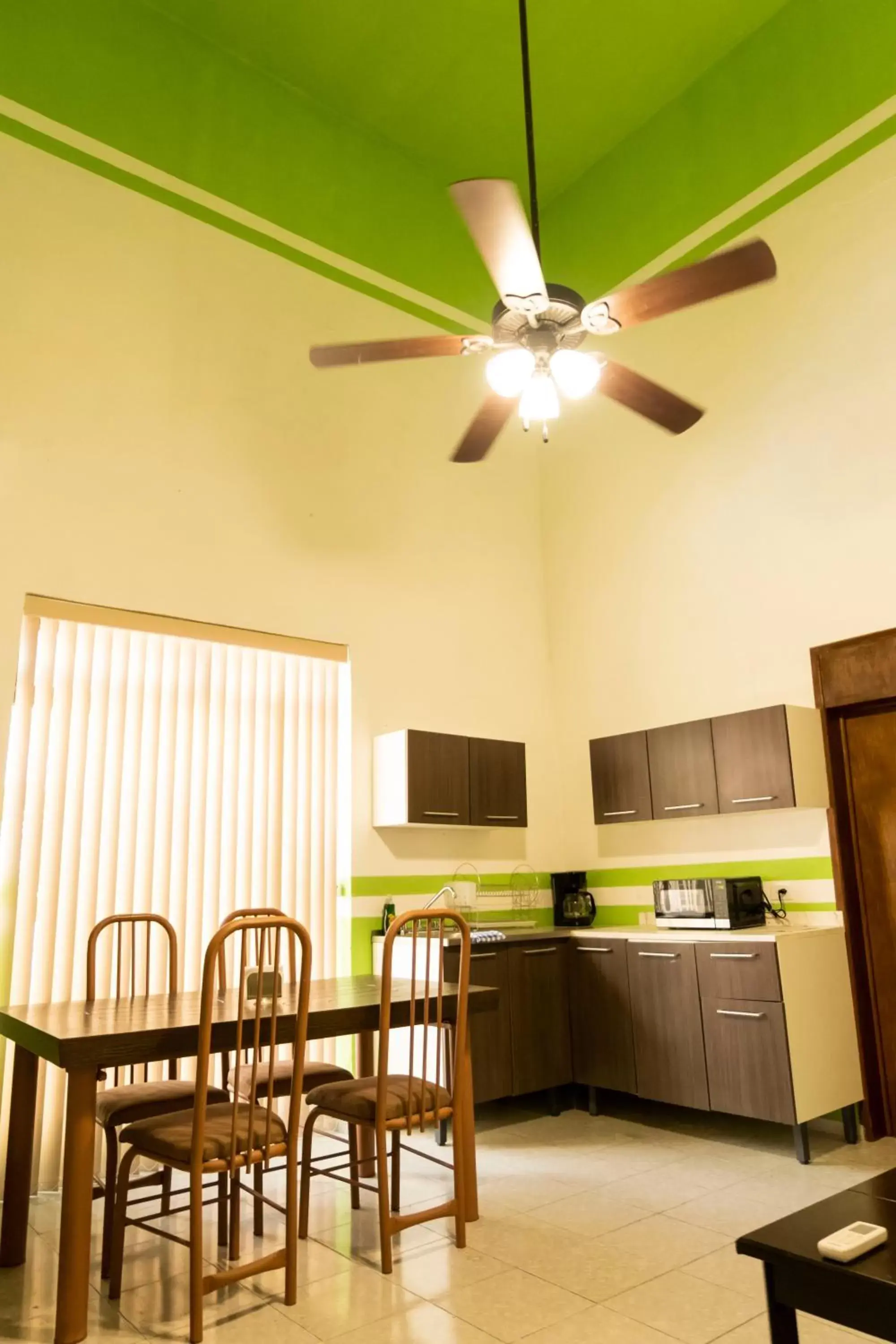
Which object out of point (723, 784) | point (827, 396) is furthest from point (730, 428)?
point (723, 784)

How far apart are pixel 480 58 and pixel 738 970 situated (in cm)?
521

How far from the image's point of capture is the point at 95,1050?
2.38 m

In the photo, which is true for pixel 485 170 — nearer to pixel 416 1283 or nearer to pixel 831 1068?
pixel 831 1068

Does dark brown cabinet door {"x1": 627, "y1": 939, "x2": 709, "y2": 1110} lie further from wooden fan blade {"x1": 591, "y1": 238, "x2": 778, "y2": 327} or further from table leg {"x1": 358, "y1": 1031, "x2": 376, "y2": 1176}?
wooden fan blade {"x1": 591, "y1": 238, "x2": 778, "y2": 327}

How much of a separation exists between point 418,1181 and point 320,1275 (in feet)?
2.92

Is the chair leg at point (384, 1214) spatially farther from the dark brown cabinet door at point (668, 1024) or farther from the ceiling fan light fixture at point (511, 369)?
the ceiling fan light fixture at point (511, 369)

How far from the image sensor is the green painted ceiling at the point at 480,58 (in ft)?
16.5

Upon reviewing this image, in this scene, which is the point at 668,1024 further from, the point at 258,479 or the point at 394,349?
the point at 258,479

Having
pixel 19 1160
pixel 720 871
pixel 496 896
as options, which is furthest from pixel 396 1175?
pixel 720 871

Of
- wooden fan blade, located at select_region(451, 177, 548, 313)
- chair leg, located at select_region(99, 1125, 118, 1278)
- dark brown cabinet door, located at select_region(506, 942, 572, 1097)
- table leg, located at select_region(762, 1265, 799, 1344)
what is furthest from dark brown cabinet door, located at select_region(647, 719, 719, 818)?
table leg, located at select_region(762, 1265, 799, 1344)

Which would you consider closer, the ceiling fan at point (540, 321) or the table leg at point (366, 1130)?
the ceiling fan at point (540, 321)

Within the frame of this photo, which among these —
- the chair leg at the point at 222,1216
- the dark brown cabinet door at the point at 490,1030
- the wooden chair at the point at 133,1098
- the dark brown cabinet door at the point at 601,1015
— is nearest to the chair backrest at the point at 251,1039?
the wooden chair at the point at 133,1098

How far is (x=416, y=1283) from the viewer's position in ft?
8.77

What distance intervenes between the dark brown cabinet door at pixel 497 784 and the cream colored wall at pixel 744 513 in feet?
1.76
